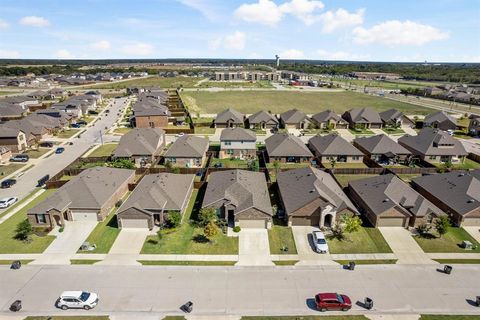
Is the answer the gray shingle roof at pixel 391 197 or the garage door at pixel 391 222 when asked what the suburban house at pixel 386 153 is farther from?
the garage door at pixel 391 222

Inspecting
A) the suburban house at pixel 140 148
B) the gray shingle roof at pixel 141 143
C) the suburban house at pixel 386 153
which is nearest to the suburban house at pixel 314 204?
the suburban house at pixel 386 153

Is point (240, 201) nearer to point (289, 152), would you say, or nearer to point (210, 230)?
point (210, 230)

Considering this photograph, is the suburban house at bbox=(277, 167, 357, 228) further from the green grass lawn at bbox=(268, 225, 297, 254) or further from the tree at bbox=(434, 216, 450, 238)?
the tree at bbox=(434, 216, 450, 238)

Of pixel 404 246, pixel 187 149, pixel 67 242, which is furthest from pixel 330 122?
pixel 67 242

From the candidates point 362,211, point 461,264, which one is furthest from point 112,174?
point 461,264

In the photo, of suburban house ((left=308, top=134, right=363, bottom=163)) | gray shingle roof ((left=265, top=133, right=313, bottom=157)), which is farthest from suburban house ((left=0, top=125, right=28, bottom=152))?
suburban house ((left=308, top=134, right=363, bottom=163))

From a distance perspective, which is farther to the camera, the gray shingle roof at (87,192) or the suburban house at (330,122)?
the suburban house at (330,122)

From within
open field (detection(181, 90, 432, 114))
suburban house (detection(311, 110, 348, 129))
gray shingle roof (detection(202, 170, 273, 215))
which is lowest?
gray shingle roof (detection(202, 170, 273, 215))
